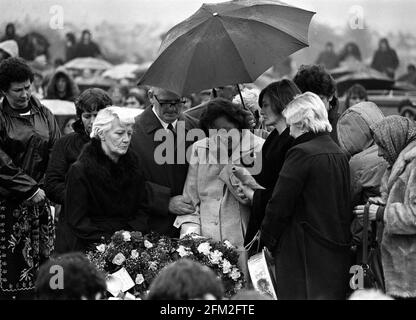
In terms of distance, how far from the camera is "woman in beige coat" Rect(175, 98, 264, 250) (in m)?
6.90

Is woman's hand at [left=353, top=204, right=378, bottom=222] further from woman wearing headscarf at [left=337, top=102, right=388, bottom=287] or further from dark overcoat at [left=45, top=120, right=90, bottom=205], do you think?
dark overcoat at [left=45, top=120, right=90, bottom=205]

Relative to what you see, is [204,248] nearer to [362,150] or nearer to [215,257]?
[215,257]

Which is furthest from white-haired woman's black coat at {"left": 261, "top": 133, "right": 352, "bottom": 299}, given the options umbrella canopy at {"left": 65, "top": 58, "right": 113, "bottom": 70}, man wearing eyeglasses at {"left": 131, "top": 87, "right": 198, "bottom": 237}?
umbrella canopy at {"left": 65, "top": 58, "right": 113, "bottom": 70}

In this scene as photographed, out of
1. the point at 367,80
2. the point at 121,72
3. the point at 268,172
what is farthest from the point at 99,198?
the point at 121,72

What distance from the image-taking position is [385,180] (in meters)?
6.36

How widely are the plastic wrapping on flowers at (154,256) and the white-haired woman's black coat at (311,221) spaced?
47 cm

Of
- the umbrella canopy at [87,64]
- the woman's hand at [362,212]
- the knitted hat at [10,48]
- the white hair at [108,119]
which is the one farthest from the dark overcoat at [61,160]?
the umbrella canopy at [87,64]

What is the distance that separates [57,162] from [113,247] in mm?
1060

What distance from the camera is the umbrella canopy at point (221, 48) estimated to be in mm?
6617

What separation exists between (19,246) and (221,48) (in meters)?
2.33

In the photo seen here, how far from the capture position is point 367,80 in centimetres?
1858

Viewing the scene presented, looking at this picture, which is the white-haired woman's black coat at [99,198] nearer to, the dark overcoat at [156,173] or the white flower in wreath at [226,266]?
the dark overcoat at [156,173]
